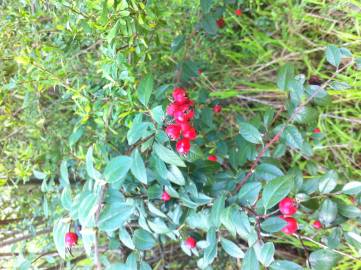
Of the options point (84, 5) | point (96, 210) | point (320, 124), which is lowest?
point (320, 124)

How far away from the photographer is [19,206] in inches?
53.3

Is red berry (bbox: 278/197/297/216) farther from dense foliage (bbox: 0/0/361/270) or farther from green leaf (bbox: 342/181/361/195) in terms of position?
green leaf (bbox: 342/181/361/195)

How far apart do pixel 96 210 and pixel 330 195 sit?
0.51 m

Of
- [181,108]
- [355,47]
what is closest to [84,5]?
[181,108]

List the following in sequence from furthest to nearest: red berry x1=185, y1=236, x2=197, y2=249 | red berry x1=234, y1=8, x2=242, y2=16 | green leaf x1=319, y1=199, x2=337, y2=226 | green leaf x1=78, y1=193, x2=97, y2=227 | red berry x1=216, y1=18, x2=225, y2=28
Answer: red berry x1=234, y1=8, x2=242, y2=16 → red berry x1=216, y1=18, x2=225, y2=28 → red berry x1=185, y1=236, x2=197, y2=249 → green leaf x1=319, y1=199, x2=337, y2=226 → green leaf x1=78, y1=193, x2=97, y2=227

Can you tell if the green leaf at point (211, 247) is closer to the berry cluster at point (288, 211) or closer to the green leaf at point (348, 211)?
the berry cluster at point (288, 211)

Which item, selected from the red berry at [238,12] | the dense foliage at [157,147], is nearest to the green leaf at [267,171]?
the dense foliage at [157,147]

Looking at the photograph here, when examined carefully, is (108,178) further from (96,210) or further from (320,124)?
(320,124)

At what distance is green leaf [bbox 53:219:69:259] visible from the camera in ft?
2.60

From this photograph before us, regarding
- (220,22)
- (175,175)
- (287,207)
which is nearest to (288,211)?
(287,207)

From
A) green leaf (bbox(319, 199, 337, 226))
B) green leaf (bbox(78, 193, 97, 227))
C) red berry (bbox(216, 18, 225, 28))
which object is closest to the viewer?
green leaf (bbox(78, 193, 97, 227))

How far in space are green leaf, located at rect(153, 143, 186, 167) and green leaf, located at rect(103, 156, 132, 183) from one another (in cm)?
6

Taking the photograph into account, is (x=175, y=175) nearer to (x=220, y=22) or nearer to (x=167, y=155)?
(x=167, y=155)

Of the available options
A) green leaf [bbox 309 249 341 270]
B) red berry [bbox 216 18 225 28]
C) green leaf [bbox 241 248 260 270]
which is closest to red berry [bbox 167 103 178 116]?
green leaf [bbox 241 248 260 270]
